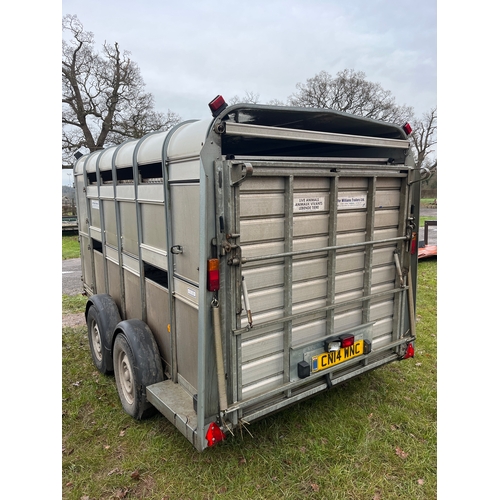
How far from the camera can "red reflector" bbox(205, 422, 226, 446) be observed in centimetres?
298

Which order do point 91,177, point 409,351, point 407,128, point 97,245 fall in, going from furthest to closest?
point 97,245 < point 91,177 < point 409,351 < point 407,128

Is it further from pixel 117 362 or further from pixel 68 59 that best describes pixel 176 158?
pixel 68 59

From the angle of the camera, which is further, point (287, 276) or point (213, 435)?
point (287, 276)

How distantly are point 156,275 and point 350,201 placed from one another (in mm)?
2129

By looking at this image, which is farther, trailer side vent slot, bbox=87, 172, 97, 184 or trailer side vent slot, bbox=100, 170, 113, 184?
trailer side vent slot, bbox=87, 172, 97, 184

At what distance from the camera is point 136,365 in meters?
3.78

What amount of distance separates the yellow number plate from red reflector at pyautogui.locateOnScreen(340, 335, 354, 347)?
0.06m

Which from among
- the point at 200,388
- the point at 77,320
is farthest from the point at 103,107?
the point at 200,388

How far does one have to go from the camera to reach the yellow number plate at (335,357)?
352cm

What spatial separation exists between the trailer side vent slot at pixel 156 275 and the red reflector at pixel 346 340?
5.87 ft

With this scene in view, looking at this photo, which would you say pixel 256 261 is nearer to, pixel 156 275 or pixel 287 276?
pixel 287 276

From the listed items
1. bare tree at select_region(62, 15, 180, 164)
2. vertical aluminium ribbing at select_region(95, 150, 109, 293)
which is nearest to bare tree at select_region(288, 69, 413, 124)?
bare tree at select_region(62, 15, 180, 164)

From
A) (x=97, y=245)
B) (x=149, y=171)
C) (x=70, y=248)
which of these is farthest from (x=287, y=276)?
(x=70, y=248)

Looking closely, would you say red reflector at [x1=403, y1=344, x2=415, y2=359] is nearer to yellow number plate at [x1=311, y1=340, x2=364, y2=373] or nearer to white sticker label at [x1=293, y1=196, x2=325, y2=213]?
yellow number plate at [x1=311, y1=340, x2=364, y2=373]
